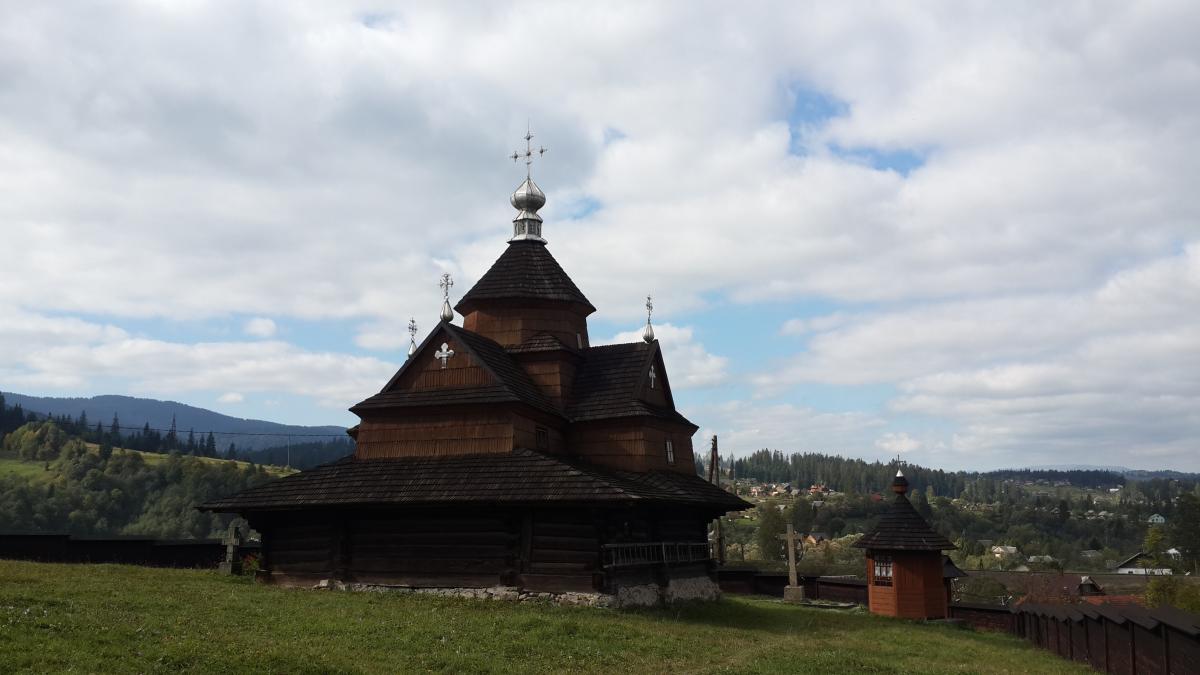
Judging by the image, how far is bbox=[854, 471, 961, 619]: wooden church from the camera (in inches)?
1201

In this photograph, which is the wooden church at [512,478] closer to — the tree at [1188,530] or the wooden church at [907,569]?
the wooden church at [907,569]

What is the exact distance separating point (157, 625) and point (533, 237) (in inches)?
811

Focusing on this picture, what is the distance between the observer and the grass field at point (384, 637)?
44.1 ft

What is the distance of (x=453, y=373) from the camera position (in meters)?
27.4

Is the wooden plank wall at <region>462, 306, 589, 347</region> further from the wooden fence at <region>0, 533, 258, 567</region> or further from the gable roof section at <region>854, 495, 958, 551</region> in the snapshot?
the wooden fence at <region>0, 533, 258, 567</region>

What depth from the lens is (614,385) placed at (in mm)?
29469

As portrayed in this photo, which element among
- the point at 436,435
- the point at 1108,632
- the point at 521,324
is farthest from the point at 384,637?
the point at 521,324

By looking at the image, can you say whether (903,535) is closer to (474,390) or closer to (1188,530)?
(474,390)

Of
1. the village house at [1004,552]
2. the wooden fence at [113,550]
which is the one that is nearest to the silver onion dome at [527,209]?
Result: the wooden fence at [113,550]

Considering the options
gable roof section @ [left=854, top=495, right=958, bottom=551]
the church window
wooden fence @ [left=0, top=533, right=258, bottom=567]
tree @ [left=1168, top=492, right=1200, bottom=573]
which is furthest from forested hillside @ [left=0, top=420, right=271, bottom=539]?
tree @ [left=1168, top=492, right=1200, bottom=573]

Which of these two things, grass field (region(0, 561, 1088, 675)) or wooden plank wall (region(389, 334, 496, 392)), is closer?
grass field (region(0, 561, 1088, 675))

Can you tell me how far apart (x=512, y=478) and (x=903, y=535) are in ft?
47.9

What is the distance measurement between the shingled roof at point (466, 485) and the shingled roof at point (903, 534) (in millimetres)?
6818

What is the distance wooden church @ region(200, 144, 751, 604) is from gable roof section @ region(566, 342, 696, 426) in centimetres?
7
